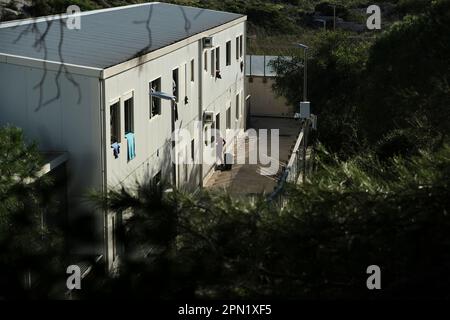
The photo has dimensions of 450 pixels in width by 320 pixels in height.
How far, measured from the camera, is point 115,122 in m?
10.7

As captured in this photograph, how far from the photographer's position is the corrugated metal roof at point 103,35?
10570 mm

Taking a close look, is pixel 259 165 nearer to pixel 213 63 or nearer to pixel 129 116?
pixel 213 63

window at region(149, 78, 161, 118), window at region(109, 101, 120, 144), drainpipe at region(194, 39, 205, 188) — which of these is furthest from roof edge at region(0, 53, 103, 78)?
drainpipe at region(194, 39, 205, 188)

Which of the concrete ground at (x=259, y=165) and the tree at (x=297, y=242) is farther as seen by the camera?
the concrete ground at (x=259, y=165)

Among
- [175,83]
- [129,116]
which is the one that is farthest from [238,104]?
[129,116]

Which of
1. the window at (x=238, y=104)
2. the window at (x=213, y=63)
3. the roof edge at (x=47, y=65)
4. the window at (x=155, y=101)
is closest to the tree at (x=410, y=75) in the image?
the window at (x=155, y=101)

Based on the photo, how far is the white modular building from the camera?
9.78 m

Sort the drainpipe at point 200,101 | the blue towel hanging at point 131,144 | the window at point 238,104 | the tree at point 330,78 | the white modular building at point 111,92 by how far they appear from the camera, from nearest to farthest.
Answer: the white modular building at point 111,92
the blue towel hanging at point 131,144
the drainpipe at point 200,101
the tree at point 330,78
the window at point 238,104

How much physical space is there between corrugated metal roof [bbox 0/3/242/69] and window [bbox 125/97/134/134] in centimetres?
66

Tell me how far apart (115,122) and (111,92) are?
2.27ft

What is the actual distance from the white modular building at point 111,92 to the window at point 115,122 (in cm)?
1

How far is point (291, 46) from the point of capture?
29375 millimetres

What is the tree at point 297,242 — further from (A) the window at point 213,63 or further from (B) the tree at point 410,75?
(A) the window at point 213,63

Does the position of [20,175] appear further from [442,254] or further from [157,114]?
[157,114]
